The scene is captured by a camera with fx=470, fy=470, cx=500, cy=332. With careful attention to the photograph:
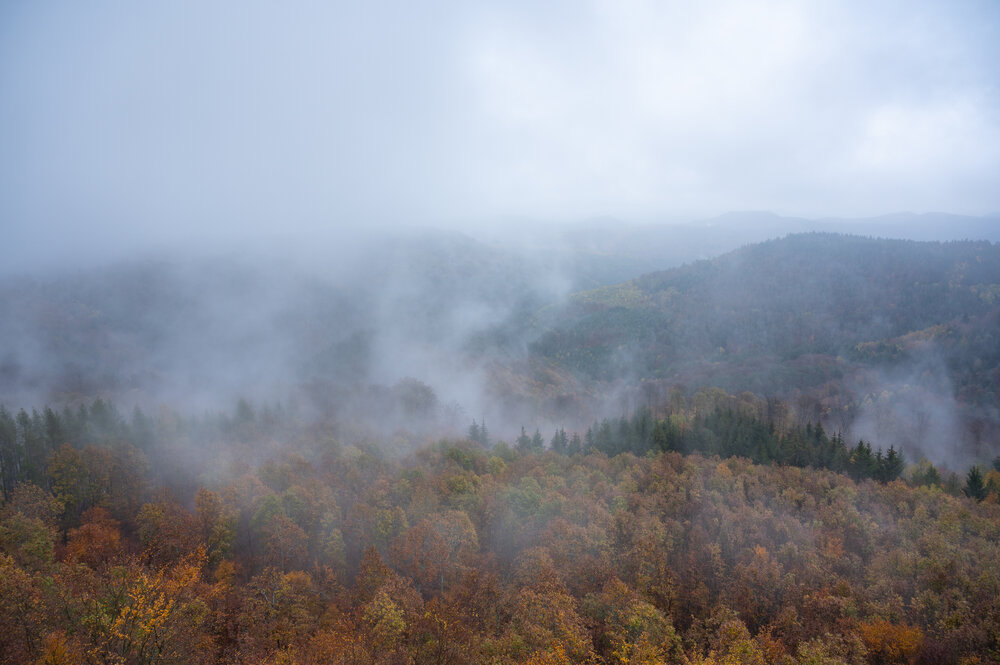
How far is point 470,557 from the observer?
5566 cm

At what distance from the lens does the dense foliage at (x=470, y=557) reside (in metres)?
32.0

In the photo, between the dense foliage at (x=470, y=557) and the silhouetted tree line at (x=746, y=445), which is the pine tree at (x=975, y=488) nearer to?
the dense foliage at (x=470, y=557)

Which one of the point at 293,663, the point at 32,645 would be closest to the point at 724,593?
the point at 293,663

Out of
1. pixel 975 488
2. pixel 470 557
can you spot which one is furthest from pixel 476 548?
pixel 975 488

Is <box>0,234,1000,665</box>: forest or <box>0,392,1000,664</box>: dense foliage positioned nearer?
<box>0,392,1000,664</box>: dense foliage

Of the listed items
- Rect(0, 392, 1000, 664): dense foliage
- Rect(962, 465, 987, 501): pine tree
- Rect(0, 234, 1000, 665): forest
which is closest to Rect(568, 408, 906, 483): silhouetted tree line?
Rect(0, 234, 1000, 665): forest

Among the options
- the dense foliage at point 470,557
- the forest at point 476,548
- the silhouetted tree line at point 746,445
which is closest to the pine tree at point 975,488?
the forest at point 476,548

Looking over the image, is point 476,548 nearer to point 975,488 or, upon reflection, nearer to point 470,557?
point 470,557

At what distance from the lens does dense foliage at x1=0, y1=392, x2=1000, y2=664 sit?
32.0 m

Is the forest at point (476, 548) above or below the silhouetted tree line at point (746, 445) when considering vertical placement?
above

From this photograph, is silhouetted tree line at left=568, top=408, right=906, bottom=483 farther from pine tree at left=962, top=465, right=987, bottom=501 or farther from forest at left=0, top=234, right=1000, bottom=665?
pine tree at left=962, top=465, right=987, bottom=501

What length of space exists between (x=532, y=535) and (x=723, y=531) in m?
24.2

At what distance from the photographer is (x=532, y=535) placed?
6091 centimetres

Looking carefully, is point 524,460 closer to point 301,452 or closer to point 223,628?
point 301,452
